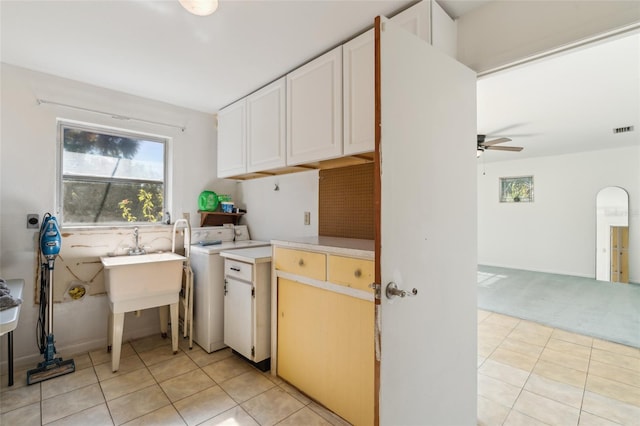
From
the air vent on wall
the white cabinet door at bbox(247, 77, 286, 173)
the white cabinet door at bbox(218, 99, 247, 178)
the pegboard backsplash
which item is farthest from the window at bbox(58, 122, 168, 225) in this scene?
the air vent on wall

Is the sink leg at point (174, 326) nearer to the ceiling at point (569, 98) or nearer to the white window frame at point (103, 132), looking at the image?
the white window frame at point (103, 132)

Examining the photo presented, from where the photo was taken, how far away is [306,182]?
9.11 ft

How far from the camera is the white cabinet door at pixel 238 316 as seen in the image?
7.47ft

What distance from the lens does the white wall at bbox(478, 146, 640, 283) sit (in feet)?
17.3

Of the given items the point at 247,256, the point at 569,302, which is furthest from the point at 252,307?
the point at 569,302

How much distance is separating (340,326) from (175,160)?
2580mm

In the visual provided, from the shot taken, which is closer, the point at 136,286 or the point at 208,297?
the point at 136,286

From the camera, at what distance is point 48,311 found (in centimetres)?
232

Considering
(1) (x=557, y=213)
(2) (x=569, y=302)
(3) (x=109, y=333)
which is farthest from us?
(1) (x=557, y=213)

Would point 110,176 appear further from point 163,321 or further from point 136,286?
point 163,321

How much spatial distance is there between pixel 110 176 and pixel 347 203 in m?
2.37

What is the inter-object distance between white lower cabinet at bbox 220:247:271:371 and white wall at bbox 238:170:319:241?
0.56m

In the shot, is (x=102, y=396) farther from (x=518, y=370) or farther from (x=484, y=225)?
(x=484, y=225)

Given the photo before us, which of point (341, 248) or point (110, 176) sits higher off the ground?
point (110, 176)
